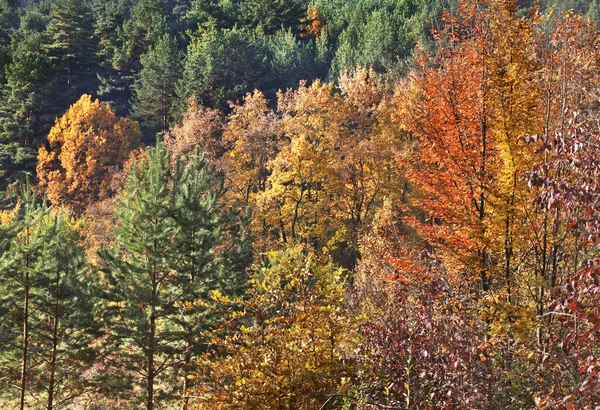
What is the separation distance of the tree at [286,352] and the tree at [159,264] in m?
9.16

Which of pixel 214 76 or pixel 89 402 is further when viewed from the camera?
pixel 214 76

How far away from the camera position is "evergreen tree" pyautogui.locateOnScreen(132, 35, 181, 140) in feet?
170

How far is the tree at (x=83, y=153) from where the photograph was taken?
46.6 metres

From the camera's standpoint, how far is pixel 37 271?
16156mm

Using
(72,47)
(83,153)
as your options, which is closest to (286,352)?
(83,153)

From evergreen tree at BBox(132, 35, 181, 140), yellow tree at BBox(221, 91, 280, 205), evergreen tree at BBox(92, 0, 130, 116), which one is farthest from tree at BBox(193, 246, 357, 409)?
evergreen tree at BBox(92, 0, 130, 116)

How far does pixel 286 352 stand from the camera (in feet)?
26.9

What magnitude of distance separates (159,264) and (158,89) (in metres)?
37.7

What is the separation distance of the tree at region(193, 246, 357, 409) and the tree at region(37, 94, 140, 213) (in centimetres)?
3946

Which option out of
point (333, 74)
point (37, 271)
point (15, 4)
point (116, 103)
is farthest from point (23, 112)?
point (15, 4)

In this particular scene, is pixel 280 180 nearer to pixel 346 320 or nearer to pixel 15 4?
pixel 346 320

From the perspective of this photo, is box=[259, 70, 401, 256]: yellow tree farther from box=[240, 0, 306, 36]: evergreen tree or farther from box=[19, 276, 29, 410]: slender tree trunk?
box=[240, 0, 306, 36]: evergreen tree

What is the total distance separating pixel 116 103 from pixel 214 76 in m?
15.9

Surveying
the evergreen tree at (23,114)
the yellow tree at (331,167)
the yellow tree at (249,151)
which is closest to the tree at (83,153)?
the evergreen tree at (23,114)
